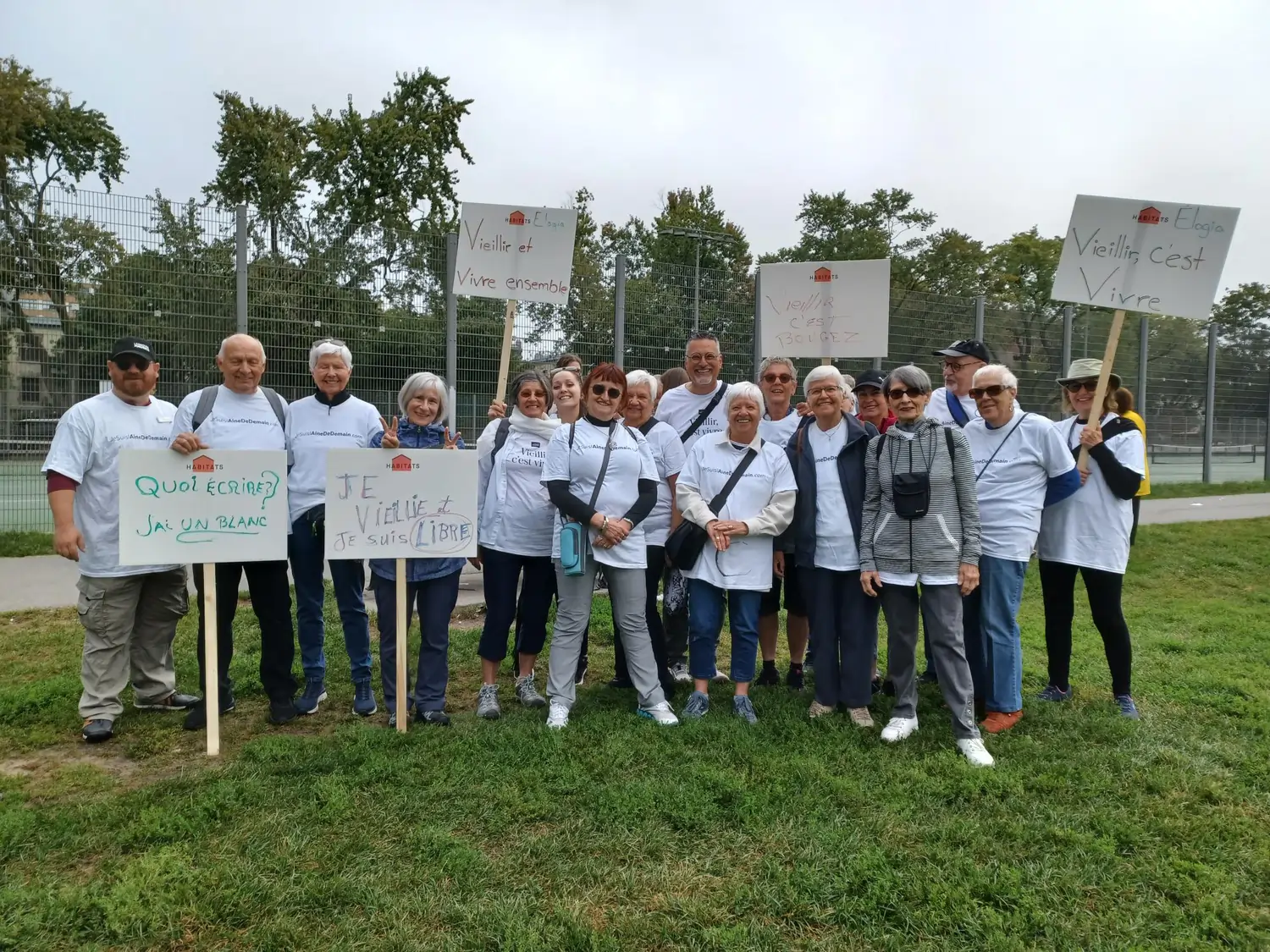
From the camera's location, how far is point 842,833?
3148 mm

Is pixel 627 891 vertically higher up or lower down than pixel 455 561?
lower down

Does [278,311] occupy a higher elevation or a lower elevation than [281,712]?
higher

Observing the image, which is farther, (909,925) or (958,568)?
(958,568)

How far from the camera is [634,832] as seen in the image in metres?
3.19

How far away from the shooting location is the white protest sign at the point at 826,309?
6324mm

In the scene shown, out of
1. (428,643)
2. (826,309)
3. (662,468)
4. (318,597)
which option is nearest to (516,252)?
(662,468)

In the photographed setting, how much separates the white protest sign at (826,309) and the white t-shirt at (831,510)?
6.05ft

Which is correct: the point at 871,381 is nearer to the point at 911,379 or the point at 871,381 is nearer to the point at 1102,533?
the point at 911,379

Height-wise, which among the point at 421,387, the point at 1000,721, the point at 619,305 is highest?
the point at 619,305

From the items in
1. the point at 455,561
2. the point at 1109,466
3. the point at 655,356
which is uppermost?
the point at 655,356

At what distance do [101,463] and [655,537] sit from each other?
2945 mm

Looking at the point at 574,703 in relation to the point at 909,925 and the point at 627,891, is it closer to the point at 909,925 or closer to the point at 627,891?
the point at 627,891

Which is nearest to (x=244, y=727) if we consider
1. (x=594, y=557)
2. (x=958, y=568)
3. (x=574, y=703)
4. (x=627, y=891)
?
(x=574, y=703)

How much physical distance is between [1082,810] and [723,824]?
1499 millimetres
